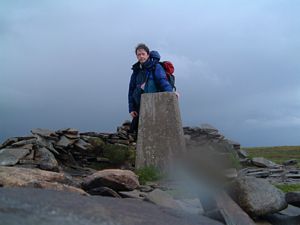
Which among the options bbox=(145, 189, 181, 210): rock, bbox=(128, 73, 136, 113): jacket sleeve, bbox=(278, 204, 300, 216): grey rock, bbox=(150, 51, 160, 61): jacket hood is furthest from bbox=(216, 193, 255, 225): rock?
bbox=(128, 73, 136, 113): jacket sleeve

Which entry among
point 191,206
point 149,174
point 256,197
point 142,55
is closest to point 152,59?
point 142,55

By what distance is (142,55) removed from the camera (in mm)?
7395

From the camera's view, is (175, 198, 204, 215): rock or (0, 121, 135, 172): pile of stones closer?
(175, 198, 204, 215): rock

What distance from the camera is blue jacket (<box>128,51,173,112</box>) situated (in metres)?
Answer: 7.57

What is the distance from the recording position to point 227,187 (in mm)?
4230

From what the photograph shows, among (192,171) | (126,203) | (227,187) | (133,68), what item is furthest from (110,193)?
(133,68)

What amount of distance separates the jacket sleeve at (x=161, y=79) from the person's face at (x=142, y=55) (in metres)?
0.27

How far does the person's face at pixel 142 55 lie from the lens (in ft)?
24.2

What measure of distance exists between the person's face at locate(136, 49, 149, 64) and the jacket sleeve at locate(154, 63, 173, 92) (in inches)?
10.7

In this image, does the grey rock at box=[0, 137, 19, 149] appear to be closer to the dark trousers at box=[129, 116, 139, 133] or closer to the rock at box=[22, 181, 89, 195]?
the dark trousers at box=[129, 116, 139, 133]

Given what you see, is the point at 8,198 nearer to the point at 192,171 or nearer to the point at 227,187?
the point at 192,171

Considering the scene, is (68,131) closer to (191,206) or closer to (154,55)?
(154,55)

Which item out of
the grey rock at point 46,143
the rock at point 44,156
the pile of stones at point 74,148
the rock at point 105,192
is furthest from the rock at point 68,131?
the rock at point 105,192

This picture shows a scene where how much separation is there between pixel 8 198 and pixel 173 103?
4950 millimetres
